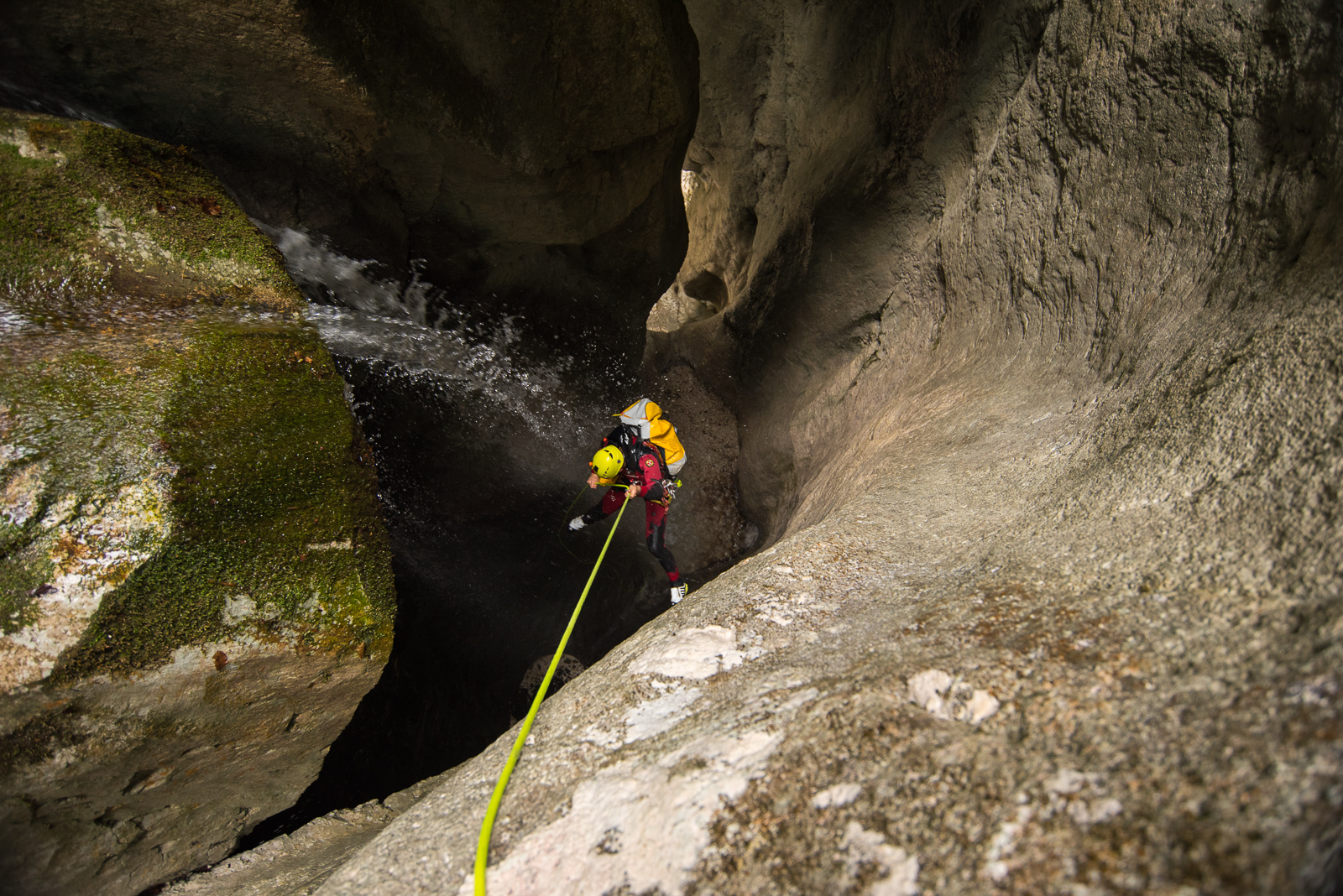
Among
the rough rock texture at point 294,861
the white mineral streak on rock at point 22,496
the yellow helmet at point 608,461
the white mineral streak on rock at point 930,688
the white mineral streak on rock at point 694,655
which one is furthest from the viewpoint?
the yellow helmet at point 608,461

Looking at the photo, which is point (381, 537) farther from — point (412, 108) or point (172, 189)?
point (412, 108)

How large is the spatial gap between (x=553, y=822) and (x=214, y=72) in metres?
3.61

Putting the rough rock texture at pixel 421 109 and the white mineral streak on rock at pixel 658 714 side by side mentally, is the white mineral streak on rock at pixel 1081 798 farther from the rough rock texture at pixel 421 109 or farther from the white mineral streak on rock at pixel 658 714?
the rough rock texture at pixel 421 109

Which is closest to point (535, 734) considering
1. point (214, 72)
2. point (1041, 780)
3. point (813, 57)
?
point (1041, 780)

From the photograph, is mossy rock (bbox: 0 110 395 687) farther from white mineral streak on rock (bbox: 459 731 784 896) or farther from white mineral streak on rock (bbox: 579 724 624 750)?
white mineral streak on rock (bbox: 459 731 784 896)

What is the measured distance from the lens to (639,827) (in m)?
1.13

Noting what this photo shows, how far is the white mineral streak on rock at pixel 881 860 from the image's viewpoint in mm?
870

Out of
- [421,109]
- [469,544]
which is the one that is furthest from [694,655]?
[469,544]

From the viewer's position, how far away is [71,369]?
6.29ft

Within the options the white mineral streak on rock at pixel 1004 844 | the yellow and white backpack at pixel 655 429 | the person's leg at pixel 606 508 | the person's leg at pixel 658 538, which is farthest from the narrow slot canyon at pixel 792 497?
the person's leg at pixel 658 538

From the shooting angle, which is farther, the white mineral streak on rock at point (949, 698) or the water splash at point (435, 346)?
the water splash at point (435, 346)

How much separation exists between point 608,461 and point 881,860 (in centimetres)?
336

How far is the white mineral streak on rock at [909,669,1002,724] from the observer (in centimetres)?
107

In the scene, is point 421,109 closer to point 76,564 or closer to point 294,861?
point 76,564
